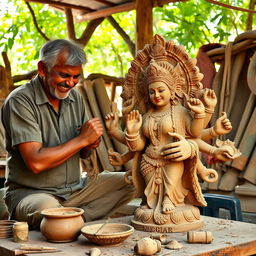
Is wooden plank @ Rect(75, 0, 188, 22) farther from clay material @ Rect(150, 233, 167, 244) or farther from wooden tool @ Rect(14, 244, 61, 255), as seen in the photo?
wooden tool @ Rect(14, 244, 61, 255)

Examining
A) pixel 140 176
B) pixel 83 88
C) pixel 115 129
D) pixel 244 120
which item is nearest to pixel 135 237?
pixel 140 176

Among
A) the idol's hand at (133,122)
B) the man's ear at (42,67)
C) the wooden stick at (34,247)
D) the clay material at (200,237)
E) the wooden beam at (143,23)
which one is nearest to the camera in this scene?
the wooden stick at (34,247)

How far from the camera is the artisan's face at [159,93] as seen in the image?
→ 10.7 ft

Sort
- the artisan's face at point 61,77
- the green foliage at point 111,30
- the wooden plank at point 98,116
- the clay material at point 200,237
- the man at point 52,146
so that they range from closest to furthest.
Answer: the clay material at point 200,237, the man at point 52,146, the artisan's face at point 61,77, the wooden plank at point 98,116, the green foliage at point 111,30

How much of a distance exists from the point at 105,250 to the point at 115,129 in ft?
3.17

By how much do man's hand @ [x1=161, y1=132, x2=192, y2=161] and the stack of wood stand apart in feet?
6.25

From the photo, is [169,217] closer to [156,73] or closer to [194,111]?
[194,111]

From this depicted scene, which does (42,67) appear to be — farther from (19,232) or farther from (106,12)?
(106,12)

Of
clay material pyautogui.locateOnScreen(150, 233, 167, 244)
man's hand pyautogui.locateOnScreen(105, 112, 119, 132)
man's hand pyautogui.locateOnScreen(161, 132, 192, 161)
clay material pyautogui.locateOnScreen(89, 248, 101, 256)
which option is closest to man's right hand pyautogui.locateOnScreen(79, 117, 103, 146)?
man's hand pyautogui.locateOnScreen(105, 112, 119, 132)

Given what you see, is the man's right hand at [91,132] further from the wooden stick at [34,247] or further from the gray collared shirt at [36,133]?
the wooden stick at [34,247]

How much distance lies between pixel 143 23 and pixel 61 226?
3.59m

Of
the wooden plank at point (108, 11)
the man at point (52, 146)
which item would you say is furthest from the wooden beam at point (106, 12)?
the man at point (52, 146)

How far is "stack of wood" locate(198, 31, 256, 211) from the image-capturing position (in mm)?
5051

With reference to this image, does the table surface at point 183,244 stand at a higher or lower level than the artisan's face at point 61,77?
lower
